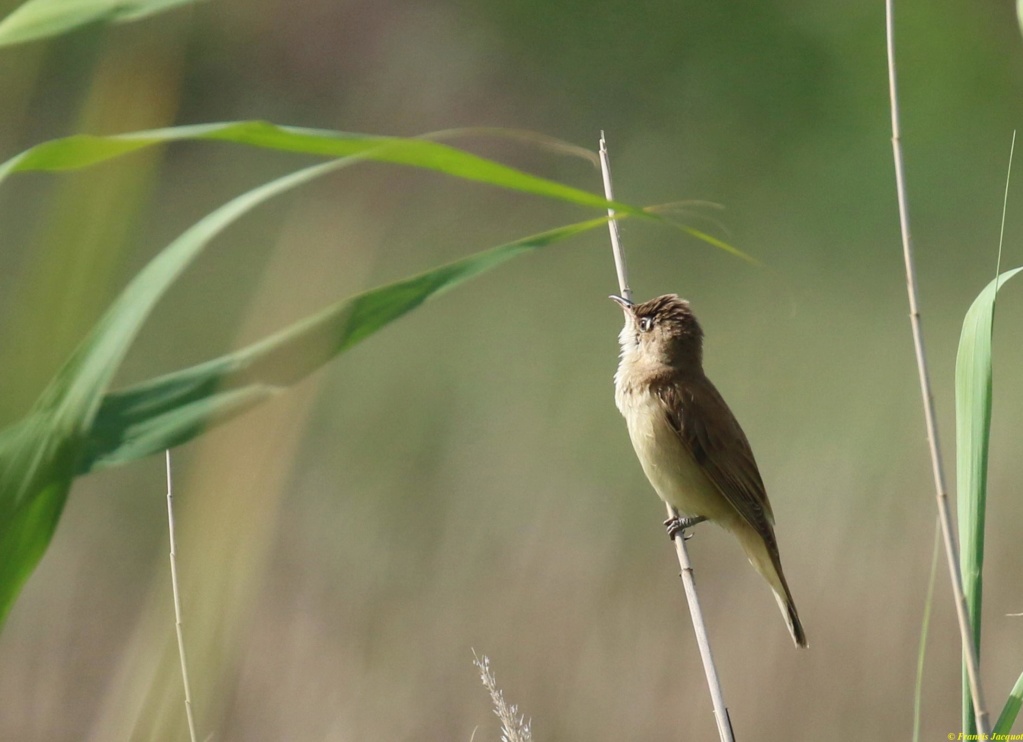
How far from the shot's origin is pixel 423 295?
4.61 feet

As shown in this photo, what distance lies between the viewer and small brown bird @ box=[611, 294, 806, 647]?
396cm

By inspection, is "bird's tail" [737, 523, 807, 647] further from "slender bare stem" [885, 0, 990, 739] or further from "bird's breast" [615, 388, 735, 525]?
"slender bare stem" [885, 0, 990, 739]

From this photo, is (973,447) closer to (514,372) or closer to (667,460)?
(667,460)

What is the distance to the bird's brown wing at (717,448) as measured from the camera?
3.97 m

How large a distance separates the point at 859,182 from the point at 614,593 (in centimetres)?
708

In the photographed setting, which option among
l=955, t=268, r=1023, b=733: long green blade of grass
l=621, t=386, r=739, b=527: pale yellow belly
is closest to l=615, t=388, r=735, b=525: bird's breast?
l=621, t=386, r=739, b=527: pale yellow belly

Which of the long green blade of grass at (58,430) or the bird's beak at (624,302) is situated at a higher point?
the bird's beak at (624,302)

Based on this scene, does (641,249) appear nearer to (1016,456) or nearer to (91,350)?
(1016,456)

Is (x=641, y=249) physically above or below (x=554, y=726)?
above

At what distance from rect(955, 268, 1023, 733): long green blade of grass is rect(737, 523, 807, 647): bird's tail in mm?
1934

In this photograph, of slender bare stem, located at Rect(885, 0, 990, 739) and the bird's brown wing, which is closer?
slender bare stem, located at Rect(885, 0, 990, 739)

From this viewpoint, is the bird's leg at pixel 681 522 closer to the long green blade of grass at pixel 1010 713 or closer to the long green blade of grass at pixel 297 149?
the long green blade of grass at pixel 1010 713

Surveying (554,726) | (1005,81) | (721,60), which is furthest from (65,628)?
(1005,81)

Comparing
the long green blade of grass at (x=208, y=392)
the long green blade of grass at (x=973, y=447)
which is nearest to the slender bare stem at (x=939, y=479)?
the long green blade of grass at (x=973, y=447)
